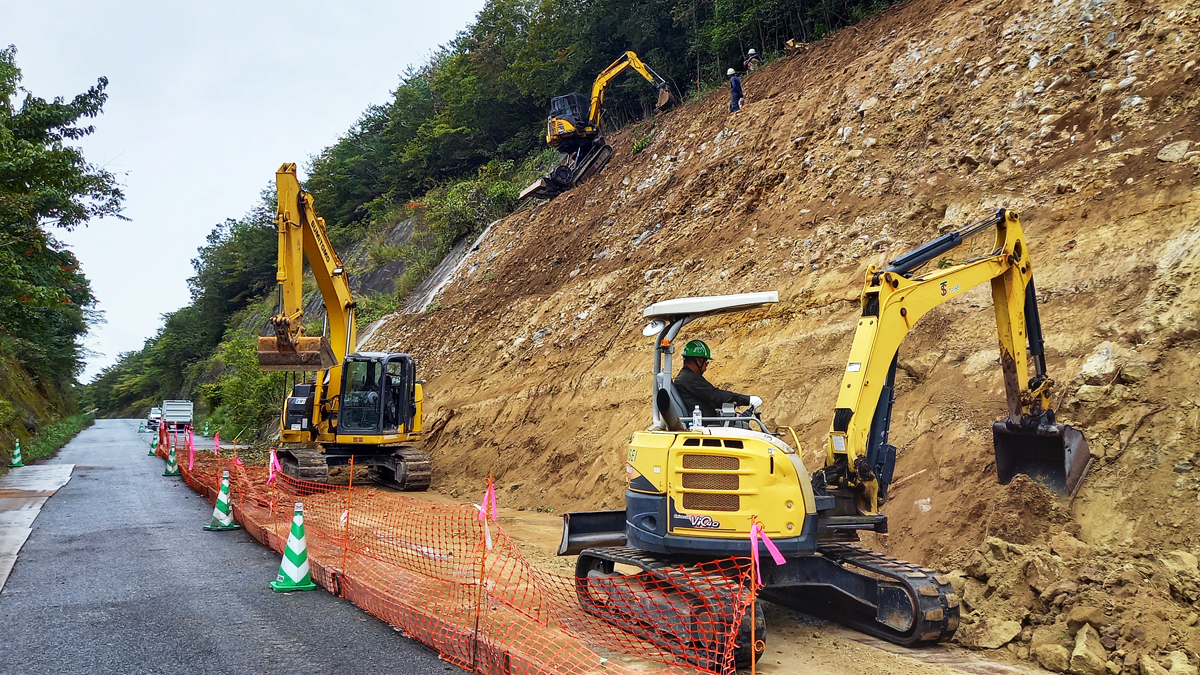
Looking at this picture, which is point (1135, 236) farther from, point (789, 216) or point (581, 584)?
point (581, 584)

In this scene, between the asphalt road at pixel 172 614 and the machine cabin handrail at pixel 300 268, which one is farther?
the machine cabin handrail at pixel 300 268

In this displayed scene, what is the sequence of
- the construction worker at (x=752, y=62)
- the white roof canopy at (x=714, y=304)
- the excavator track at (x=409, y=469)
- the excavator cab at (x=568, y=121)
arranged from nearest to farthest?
1. the white roof canopy at (x=714, y=304)
2. the excavator track at (x=409, y=469)
3. the construction worker at (x=752, y=62)
4. the excavator cab at (x=568, y=121)

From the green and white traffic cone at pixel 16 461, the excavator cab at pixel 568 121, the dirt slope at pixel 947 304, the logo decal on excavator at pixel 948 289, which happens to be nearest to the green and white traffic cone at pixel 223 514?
the dirt slope at pixel 947 304

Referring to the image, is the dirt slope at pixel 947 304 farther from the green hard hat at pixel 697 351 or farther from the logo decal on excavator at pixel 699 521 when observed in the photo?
the green hard hat at pixel 697 351

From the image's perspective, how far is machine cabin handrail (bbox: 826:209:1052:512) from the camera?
6223mm

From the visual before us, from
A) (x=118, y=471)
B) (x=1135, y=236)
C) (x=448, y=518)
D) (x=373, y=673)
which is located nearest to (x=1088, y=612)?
(x=373, y=673)

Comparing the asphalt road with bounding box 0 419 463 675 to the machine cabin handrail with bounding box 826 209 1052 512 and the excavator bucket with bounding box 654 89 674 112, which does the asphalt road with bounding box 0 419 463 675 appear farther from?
the excavator bucket with bounding box 654 89 674 112

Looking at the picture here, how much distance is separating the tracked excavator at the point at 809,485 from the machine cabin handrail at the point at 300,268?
8872mm

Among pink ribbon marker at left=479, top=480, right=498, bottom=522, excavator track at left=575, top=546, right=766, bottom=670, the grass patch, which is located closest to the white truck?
the grass patch

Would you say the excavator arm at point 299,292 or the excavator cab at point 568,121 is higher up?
the excavator cab at point 568,121

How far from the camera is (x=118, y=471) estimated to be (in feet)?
68.1

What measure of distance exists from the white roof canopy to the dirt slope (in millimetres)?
2836

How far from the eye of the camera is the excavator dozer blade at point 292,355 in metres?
13.6

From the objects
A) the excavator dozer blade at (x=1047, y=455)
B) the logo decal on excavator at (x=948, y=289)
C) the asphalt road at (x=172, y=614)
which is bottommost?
the asphalt road at (x=172, y=614)
